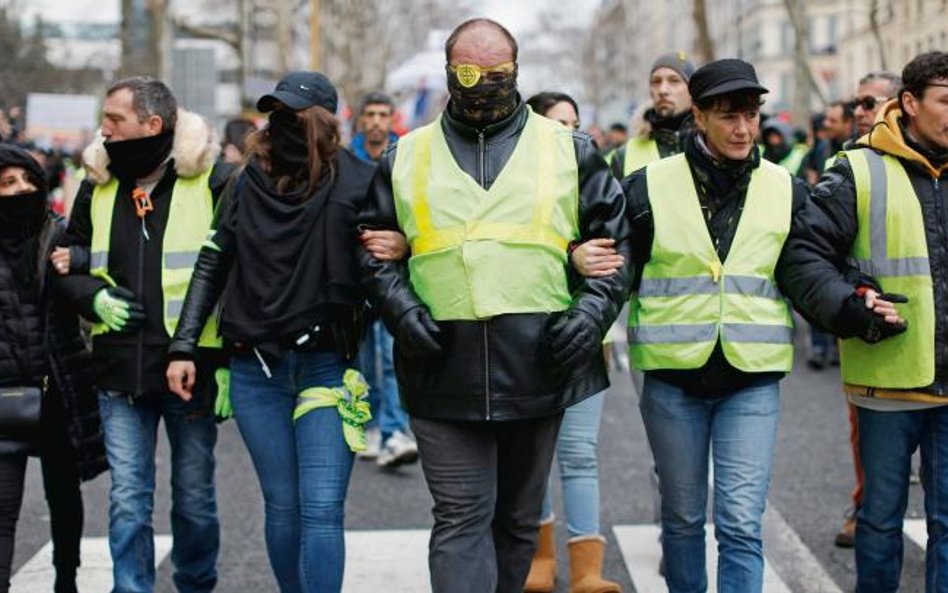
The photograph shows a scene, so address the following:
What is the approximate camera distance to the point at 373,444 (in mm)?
9023

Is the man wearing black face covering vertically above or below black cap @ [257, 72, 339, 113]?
below

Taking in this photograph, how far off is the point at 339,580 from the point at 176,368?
94 cm

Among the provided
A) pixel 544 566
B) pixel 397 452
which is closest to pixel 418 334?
pixel 544 566

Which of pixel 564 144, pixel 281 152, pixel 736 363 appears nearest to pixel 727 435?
pixel 736 363

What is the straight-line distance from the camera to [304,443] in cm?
486

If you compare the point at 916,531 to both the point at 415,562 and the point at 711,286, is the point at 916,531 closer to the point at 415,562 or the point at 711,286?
the point at 415,562

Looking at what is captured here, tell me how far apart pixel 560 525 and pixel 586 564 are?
1381 mm

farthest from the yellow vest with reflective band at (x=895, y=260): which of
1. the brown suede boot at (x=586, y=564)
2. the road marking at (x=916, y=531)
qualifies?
the road marking at (x=916, y=531)

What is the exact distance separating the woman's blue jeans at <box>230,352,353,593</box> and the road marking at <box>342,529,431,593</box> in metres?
1.08

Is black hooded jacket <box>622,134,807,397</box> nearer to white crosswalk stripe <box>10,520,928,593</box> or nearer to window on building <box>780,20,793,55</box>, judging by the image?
white crosswalk stripe <box>10,520,928,593</box>

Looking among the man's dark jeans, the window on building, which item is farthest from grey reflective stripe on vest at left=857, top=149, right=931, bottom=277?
the window on building

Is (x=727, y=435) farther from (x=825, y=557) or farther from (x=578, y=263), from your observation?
(x=825, y=557)

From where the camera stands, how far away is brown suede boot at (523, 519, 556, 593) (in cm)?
583

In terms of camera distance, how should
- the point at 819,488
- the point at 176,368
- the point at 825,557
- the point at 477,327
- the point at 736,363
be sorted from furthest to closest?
the point at 819,488, the point at 825,557, the point at 176,368, the point at 736,363, the point at 477,327
